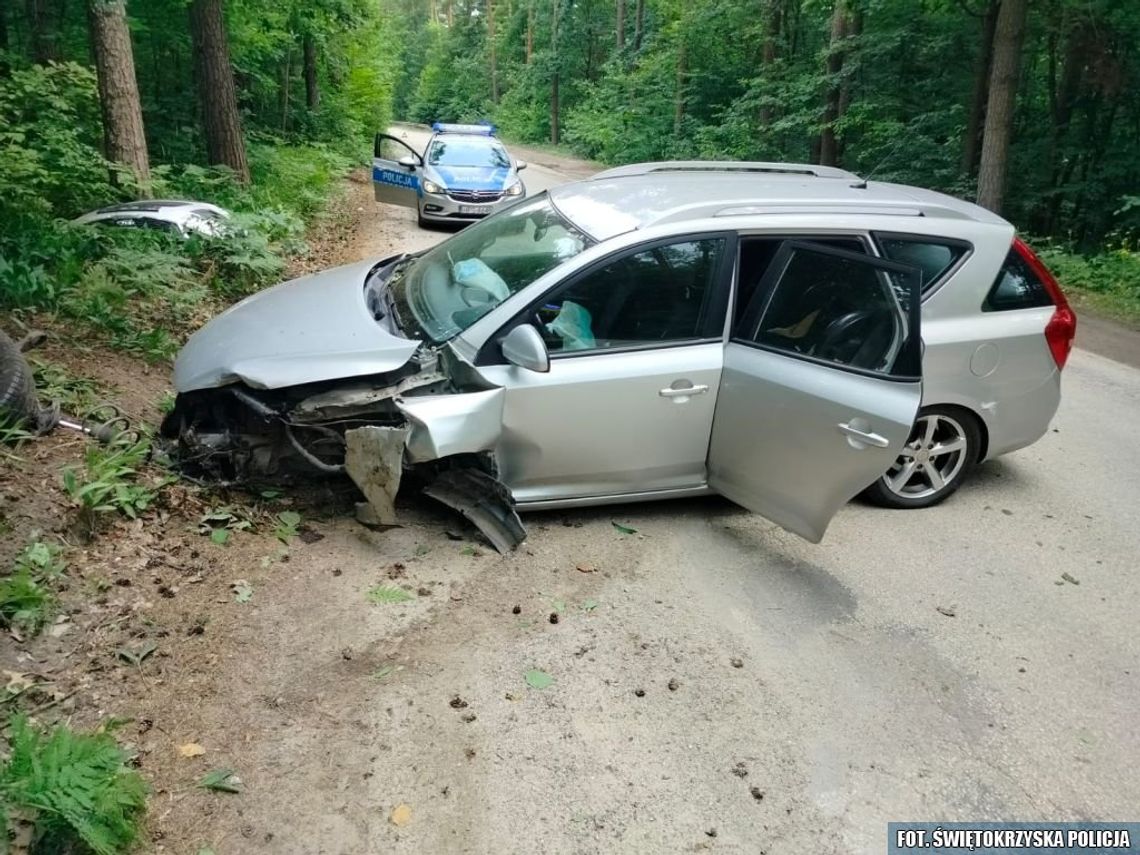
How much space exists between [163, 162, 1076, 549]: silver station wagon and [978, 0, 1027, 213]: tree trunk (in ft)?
29.2

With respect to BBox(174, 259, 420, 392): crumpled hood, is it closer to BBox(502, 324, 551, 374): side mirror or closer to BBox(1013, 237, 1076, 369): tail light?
BBox(502, 324, 551, 374): side mirror

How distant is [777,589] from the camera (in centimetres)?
407

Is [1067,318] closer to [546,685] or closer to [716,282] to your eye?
[716,282]

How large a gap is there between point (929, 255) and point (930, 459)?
3.91 ft

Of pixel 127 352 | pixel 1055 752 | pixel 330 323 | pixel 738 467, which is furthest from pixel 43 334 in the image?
pixel 1055 752

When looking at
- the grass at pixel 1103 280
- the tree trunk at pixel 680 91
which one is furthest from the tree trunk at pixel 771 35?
the grass at pixel 1103 280

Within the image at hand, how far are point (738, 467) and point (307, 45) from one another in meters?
22.3

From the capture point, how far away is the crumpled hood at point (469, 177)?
13.6m

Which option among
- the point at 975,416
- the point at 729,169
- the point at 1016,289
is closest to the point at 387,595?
the point at 975,416

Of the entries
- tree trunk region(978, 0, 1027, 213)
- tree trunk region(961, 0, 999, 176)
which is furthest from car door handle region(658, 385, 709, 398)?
tree trunk region(961, 0, 999, 176)

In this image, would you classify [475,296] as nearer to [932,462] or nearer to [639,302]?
[639,302]

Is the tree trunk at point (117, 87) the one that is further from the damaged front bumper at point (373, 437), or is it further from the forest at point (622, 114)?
the damaged front bumper at point (373, 437)

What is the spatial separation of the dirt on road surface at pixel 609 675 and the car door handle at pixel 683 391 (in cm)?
81

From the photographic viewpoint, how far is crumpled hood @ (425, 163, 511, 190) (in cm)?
1359
